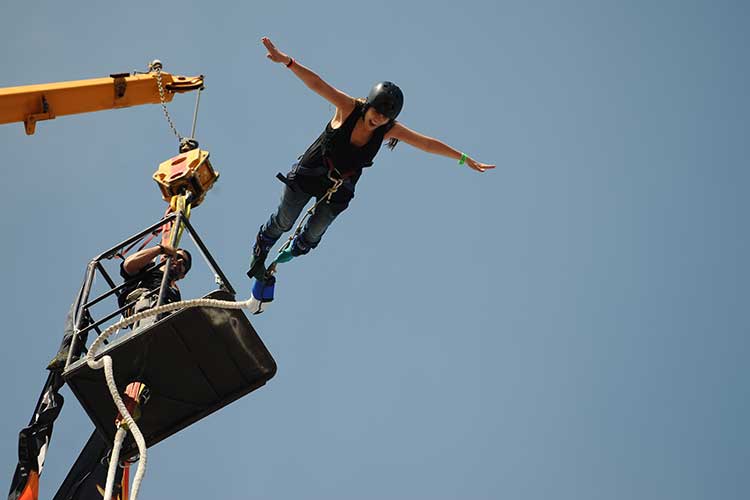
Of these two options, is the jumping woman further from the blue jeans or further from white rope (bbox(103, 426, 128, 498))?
white rope (bbox(103, 426, 128, 498))

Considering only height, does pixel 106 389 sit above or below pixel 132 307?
below

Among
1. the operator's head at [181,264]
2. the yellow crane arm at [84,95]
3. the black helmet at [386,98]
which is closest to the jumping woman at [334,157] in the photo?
the black helmet at [386,98]

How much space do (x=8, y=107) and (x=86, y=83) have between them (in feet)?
3.32

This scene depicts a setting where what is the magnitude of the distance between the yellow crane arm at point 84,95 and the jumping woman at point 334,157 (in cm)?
424

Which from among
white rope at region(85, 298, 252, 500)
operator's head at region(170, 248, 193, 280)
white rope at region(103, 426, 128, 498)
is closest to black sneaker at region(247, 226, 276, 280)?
operator's head at region(170, 248, 193, 280)

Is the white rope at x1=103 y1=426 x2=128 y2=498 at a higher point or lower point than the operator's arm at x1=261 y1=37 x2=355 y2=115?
lower

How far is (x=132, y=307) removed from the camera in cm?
841

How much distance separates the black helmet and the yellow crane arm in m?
4.73

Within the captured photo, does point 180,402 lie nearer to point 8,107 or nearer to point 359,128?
point 359,128

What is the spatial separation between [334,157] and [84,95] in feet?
15.8

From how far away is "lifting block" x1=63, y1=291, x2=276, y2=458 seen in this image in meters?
7.42

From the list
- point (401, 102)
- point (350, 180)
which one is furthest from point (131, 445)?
point (401, 102)

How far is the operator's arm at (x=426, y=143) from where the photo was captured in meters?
8.77

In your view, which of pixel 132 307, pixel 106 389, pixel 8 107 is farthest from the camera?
pixel 8 107
